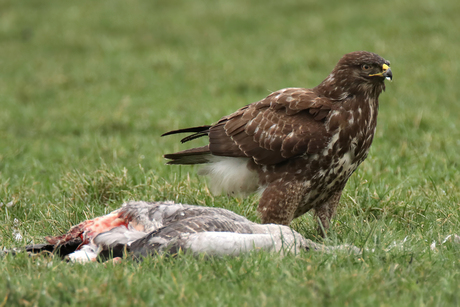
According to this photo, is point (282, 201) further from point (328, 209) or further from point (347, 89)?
point (347, 89)

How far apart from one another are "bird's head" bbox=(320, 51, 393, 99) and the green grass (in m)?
1.03

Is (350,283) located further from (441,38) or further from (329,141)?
(441,38)

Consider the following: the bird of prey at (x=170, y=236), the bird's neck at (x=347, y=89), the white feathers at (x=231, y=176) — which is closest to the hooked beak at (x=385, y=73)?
the bird's neck at (x=347, y=89)

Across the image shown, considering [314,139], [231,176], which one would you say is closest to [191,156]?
[231,176]

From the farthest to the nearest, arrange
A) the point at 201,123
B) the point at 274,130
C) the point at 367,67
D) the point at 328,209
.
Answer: the point at 201,123 < the point at 328,209 < the point at 274,130 < the point at 367,67

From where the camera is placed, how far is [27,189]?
19.5ft

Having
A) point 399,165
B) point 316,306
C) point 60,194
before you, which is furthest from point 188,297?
point 399,165

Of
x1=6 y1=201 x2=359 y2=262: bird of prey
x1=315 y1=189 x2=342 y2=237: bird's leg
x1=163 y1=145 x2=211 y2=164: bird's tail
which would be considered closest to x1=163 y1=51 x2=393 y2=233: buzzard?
x1=315 y1=189 x2=342 y2=237: bird's leg

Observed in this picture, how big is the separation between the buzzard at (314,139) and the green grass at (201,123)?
0.37 meters

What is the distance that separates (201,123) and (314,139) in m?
4.41

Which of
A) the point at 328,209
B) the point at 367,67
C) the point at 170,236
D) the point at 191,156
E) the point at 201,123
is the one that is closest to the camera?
the point at 170,236

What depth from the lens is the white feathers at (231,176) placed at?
516 centimetres

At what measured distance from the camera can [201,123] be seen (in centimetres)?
893

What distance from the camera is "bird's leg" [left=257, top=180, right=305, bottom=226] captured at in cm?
473
